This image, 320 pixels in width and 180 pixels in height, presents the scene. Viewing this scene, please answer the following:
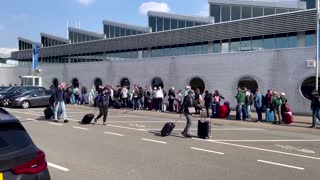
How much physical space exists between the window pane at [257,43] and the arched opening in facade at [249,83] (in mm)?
2316

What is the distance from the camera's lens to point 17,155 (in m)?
4.03

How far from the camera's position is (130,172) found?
311 inches

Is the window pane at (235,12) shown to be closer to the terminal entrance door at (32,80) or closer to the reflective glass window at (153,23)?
the reflective glass window at (153,23)

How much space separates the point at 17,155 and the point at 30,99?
983 inches

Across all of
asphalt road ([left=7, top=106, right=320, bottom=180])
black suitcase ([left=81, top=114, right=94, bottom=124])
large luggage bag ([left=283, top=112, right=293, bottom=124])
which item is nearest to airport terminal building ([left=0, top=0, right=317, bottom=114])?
large luggage bag ([left=283, top=112, right=293, bottom=124])

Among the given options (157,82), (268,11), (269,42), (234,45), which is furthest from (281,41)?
(157,82)

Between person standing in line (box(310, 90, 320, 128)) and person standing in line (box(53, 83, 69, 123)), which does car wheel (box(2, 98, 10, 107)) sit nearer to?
person standing in line (box(53, 83, 69, 123))

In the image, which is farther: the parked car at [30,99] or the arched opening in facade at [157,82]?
the arched opening in facade at [157,82]

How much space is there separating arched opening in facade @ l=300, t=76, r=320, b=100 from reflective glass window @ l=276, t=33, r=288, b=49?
3.16 meters

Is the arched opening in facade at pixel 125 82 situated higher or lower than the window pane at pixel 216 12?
lower

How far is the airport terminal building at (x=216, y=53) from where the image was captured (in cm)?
2419

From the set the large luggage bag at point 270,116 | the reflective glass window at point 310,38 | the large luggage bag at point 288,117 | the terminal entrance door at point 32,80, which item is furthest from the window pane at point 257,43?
the terminal entrance door at point 32,80

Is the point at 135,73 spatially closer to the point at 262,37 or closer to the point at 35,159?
the point at 262,37

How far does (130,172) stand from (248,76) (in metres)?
19.1
